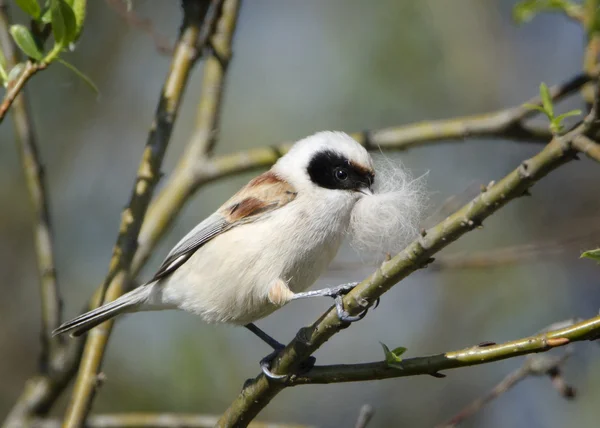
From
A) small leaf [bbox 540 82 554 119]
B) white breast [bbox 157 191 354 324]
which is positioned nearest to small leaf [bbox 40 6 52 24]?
white breast [bbox 157 191 354 324]

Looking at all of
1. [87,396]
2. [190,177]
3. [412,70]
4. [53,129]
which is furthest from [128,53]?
[87,396]

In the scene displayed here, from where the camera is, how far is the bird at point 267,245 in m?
2.93

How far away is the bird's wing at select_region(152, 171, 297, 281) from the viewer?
321 cm

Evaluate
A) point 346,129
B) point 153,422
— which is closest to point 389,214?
point 153,422

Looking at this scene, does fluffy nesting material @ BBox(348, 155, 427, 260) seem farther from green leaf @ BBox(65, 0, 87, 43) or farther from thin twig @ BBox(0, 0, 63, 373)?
thin twig @ BBox(0, 0, 63, 373)

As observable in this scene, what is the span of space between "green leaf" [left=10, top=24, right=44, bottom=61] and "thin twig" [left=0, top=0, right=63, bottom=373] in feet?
3.72

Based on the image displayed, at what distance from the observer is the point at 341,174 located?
313cm

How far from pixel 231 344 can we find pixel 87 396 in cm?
325

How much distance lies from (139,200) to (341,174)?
33.6 inches

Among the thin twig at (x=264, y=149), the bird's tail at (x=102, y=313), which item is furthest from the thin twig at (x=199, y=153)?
the bird's tail at (x=102, y=313)

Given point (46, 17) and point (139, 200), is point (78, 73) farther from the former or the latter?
point (139, 200)

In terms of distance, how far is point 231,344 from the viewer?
5965 millimetres

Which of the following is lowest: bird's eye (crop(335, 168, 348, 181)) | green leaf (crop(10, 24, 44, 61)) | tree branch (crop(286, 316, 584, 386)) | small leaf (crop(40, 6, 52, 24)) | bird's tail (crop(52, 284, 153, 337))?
tree branch (crop(286, 316, 584, 386))

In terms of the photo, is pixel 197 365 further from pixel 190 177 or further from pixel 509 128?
pixel 509 128
